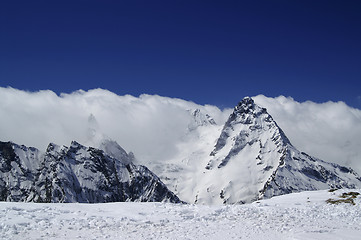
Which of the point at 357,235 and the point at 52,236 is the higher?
the point at 357,235

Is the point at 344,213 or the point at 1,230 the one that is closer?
the point at 1,230

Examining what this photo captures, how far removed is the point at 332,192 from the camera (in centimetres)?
4003

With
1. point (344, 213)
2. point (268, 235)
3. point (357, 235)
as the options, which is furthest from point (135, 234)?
point (344, 213)

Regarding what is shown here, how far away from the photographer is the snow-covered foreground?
775 inches

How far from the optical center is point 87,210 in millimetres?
25453

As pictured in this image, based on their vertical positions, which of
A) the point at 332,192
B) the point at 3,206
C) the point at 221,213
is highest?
the point at 332,192

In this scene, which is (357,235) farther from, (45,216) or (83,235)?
(45,216)

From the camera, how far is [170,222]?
2281 cm

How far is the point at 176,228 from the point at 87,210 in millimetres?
8039

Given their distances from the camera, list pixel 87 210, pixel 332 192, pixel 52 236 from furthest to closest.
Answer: pixel 332 192 < pixel 87 210 < pixel 52 236

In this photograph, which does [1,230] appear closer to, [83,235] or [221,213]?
[83,235]

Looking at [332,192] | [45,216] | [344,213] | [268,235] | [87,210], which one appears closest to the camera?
[268,235]

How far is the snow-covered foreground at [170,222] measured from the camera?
1969 centimetres

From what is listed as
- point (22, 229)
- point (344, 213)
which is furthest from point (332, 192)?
point (22, 229)
